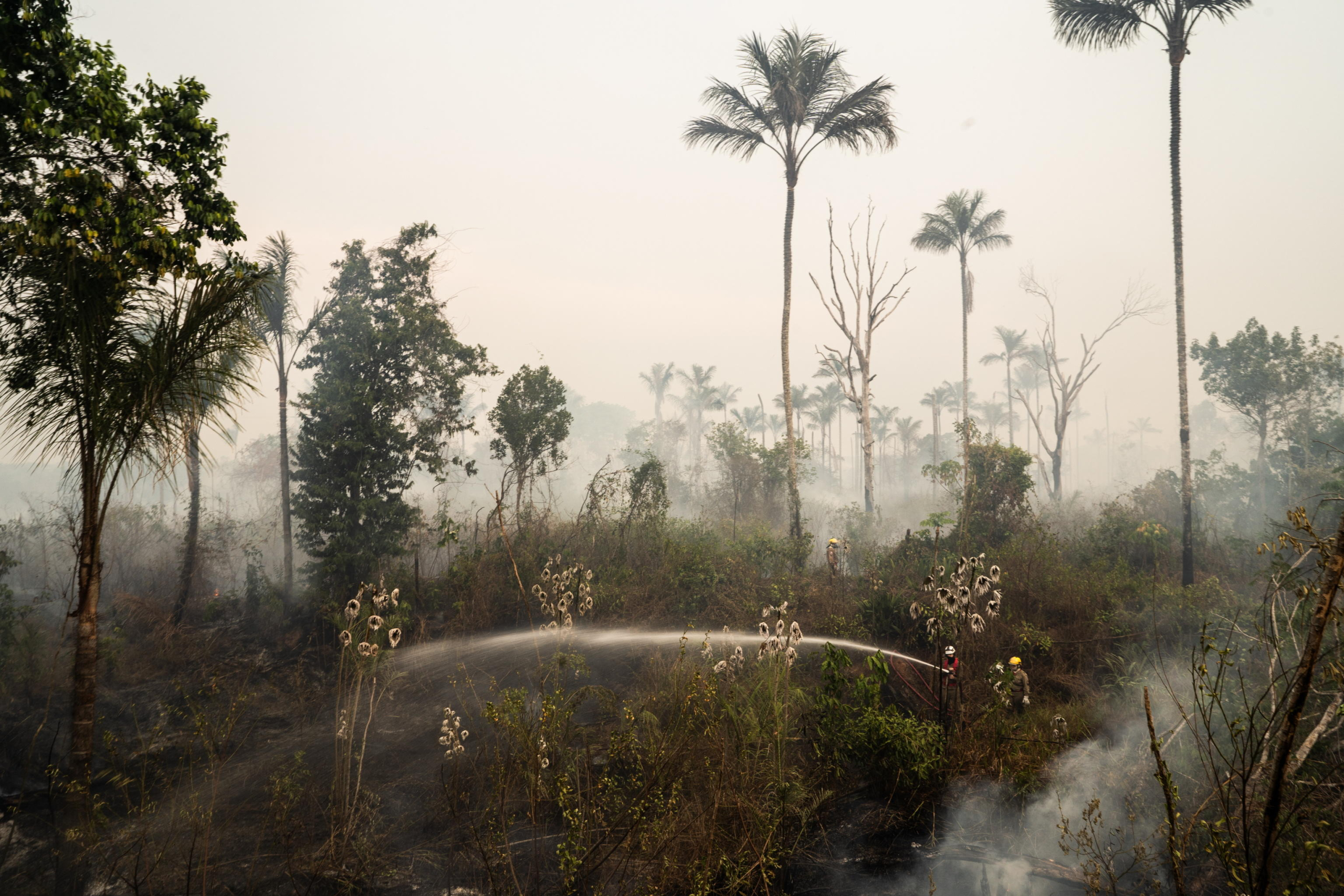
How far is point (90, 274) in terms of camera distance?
5.29 metres

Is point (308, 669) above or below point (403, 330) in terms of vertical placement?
below

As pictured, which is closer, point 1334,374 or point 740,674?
point 740,674

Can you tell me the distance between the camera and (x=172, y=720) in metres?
9.34

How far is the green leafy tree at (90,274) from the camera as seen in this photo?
16.7 ft

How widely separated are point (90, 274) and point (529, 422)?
1151 centimetres

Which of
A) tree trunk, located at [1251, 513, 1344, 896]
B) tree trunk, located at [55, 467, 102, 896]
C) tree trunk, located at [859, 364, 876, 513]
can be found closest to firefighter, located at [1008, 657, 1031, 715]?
tree trunk, located at [1251, 513, 1344, 896]

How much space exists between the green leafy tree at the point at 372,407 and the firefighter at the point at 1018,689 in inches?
463

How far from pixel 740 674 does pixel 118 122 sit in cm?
865

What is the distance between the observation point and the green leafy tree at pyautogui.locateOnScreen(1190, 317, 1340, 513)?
23109mm

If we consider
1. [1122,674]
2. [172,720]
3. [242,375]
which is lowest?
[172,720]

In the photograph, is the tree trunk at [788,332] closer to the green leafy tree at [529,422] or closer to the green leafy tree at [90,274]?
the green leafy tree at [529,422]

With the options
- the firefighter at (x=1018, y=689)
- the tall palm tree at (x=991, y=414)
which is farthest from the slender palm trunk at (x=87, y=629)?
the tall palm tree at (x=991, y=414)

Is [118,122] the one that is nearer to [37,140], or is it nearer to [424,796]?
[37,140]

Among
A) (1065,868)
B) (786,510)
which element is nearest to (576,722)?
(1065,868)
